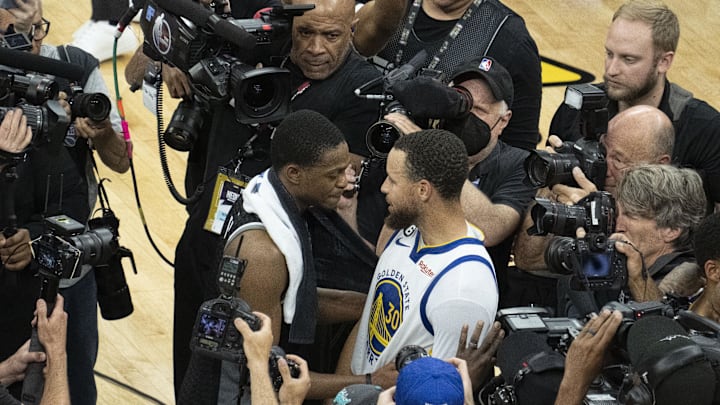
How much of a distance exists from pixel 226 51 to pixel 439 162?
0.86 metres

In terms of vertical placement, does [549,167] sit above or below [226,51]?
below

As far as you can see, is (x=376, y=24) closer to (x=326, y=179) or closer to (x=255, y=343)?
(x=326, y=179)

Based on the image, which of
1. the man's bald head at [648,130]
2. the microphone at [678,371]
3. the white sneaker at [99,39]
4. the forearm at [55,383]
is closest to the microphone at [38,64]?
the forearm at [55,383]

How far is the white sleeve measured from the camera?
3.24 metres

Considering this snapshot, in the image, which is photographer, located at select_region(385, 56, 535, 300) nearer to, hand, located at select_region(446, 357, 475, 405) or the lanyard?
the lanyard

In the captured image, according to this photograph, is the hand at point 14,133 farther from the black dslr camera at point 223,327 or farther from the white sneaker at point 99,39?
the white sneaker at point 99,39

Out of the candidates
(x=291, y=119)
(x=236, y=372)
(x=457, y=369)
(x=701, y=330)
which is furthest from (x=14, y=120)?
(x=701, y=330)

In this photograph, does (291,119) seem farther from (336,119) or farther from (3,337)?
(3,337)

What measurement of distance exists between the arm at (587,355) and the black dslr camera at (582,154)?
722 millimetres

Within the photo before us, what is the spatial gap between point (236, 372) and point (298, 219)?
47cm

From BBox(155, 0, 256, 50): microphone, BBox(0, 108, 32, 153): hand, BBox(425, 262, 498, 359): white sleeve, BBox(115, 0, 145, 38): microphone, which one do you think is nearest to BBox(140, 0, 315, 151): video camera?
BBox(155, 0, 256, 50): microphone

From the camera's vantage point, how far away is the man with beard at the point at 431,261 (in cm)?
326

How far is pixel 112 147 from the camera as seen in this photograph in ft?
14.2

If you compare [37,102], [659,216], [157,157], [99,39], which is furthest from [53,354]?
[99,39]
